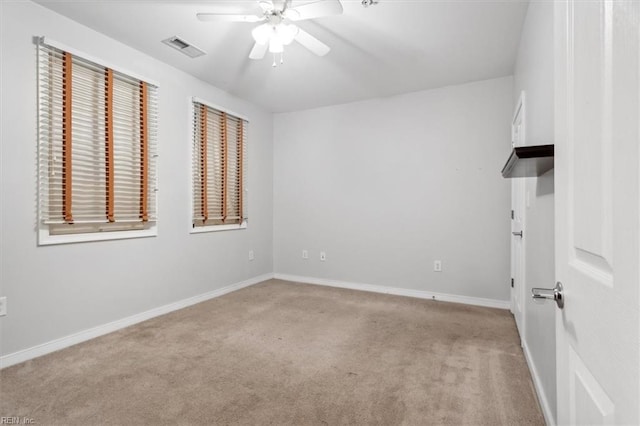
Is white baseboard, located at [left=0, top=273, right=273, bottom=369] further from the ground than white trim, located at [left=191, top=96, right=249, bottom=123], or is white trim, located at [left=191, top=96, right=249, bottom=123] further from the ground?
white trim, located at [left=191, top=96, right=249, bottom=123]

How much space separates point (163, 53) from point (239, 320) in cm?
263

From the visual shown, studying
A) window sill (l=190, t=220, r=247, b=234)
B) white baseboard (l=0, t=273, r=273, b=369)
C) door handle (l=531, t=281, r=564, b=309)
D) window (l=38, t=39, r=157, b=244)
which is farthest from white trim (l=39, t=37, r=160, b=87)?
door handle (l=531, t=281, r=564, b=309)

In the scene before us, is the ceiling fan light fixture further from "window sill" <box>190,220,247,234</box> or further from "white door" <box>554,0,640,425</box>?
"window sill" <box>190,220,247,234</box>

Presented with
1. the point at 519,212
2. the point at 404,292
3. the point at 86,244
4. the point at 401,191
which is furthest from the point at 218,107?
the point at 519,212

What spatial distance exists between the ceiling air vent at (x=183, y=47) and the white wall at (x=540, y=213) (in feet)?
8.77

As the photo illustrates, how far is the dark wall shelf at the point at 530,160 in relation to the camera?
51.5 inches

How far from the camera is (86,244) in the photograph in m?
2.63

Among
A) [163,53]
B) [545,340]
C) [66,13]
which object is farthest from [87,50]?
[545,340]

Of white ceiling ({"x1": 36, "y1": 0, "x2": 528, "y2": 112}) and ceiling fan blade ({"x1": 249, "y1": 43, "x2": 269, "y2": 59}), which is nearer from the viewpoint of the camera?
white ceiling ({"x1": 36, "y1": 0, "x2": 528, "y2": 112})

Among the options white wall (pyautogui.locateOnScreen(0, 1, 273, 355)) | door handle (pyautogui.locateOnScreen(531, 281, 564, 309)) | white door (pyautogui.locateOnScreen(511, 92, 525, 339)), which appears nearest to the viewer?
door handle (pyautogui.locateOnScreen(531, 281, 564, 309))

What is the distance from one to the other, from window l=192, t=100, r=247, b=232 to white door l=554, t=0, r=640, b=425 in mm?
3529

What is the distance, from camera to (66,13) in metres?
2.44

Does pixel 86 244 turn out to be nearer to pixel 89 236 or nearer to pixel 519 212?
pixel 89 236

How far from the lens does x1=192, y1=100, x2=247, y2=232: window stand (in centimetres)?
370
